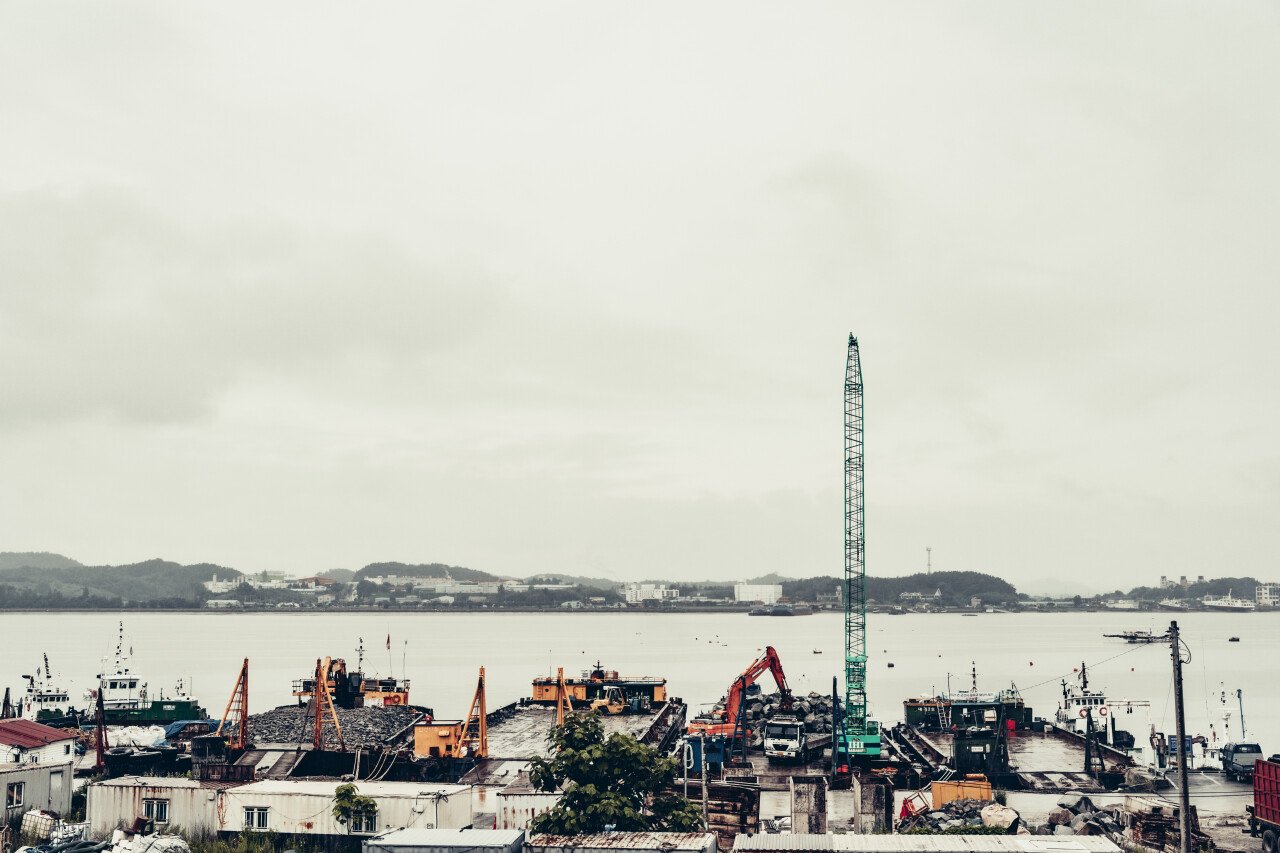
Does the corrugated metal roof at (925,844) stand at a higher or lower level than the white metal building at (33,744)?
higher

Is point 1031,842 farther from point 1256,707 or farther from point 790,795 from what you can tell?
point 1256,707

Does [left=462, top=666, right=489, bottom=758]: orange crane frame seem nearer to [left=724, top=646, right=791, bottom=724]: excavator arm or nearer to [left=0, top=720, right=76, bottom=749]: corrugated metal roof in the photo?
[left=724, top=646, right=791, bottom=724]: excavator arm

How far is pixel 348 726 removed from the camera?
75875 mm

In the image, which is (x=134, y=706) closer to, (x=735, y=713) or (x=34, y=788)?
(x=34, y=788)

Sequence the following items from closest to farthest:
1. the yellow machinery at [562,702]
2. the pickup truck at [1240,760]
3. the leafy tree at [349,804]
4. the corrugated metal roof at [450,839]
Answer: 1. the corrugated metal roof at [450,839]
2. the leafy tree at [349,804]
3. the pickup truck at [1240,760]
4. the yellow machinery at [562,702]

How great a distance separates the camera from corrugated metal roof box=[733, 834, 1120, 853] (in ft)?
112

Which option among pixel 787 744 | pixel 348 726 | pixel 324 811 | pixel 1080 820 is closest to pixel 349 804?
pixel 324 811

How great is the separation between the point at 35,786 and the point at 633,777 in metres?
25.2

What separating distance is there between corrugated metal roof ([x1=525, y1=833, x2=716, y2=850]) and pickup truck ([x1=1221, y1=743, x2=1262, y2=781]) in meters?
37.6

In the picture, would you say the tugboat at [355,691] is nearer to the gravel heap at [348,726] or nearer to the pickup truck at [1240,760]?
the gravel heap at [348,726]

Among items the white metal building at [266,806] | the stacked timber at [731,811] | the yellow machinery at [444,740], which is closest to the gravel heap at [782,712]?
the yellow machinery at [444,740]

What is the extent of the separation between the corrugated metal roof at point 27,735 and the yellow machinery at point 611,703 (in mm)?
37828

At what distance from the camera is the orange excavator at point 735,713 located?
6931cm

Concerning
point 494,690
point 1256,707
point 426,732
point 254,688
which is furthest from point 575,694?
point 1256,707
